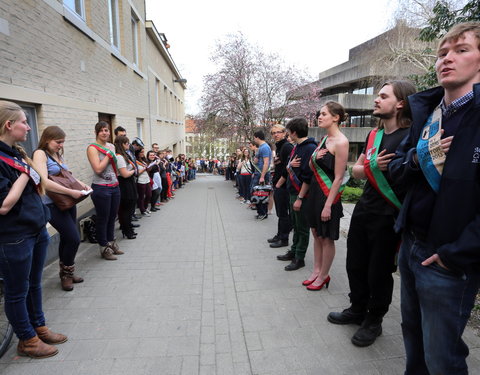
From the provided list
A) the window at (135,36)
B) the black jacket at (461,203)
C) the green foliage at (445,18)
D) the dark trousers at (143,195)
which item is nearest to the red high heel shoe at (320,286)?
the black jacket at (461,203)

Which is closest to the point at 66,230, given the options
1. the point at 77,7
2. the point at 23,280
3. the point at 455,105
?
the point at 23,280

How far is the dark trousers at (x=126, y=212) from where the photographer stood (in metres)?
5.73

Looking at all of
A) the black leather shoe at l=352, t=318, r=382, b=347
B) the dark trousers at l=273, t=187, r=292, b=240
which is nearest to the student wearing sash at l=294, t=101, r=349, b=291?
the black leather shoe at l=352, t=318, r=382, b=347

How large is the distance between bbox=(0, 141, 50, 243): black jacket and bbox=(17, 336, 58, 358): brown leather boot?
36.6 inches

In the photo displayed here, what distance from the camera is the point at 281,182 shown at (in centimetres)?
518

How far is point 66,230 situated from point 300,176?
2978mm

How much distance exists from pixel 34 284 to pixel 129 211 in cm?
316

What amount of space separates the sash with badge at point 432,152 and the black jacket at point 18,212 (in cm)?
280

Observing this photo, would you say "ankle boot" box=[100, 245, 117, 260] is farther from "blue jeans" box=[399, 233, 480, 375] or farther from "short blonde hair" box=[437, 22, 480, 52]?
"short blonde hair" box=[437, 22, 480, 52]

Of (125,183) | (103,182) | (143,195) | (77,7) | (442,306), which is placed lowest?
(143,195)

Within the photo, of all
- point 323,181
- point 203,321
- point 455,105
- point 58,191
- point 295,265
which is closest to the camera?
point 455,105

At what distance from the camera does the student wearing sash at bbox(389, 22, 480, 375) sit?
1425 millimetres

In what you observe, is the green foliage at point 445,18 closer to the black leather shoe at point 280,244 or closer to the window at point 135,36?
the black leather shoe at point 280,244

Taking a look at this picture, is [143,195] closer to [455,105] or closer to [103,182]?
[103,182]
